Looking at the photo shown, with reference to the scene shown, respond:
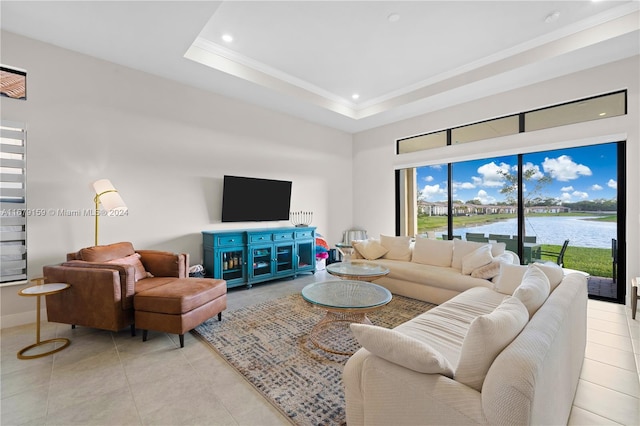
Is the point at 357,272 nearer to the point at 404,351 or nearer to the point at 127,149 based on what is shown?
the point at 404,351

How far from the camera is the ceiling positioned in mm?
2986

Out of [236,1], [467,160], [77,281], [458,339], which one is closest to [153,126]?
[236,1]

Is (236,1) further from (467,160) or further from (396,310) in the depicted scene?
(467,160)

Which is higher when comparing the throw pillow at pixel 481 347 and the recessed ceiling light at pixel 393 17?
the recessed ceiling light at pixel 393 17

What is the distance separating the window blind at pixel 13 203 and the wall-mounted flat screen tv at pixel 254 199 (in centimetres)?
228

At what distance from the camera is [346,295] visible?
275 cm

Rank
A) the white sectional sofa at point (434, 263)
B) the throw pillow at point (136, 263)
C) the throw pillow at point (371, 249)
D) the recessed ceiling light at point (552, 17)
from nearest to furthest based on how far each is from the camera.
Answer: the throw pillow at point (136, 263) < the recessed ceiling light at point (552, 17) < the white sectional sofa at point (434, 263) < the throw pillow at point (371, 249)

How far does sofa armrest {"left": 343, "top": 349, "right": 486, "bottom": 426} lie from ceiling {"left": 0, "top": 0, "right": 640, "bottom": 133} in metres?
3.29

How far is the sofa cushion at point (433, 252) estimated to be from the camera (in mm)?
4094

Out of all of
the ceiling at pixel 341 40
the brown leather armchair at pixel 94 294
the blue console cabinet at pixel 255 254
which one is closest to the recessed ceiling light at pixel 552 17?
the ceiling at pixel 341 40

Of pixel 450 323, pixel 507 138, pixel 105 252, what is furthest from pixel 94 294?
pixel 507 138

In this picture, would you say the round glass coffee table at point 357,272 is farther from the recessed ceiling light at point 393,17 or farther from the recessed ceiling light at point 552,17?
the recessed ceiling light at point 552,17

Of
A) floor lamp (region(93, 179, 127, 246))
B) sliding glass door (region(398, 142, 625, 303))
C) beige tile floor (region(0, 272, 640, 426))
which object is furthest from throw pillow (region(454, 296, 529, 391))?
sliding glass door (region(398, 142, 625, 303))

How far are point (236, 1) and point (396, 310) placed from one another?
12.6 ft
